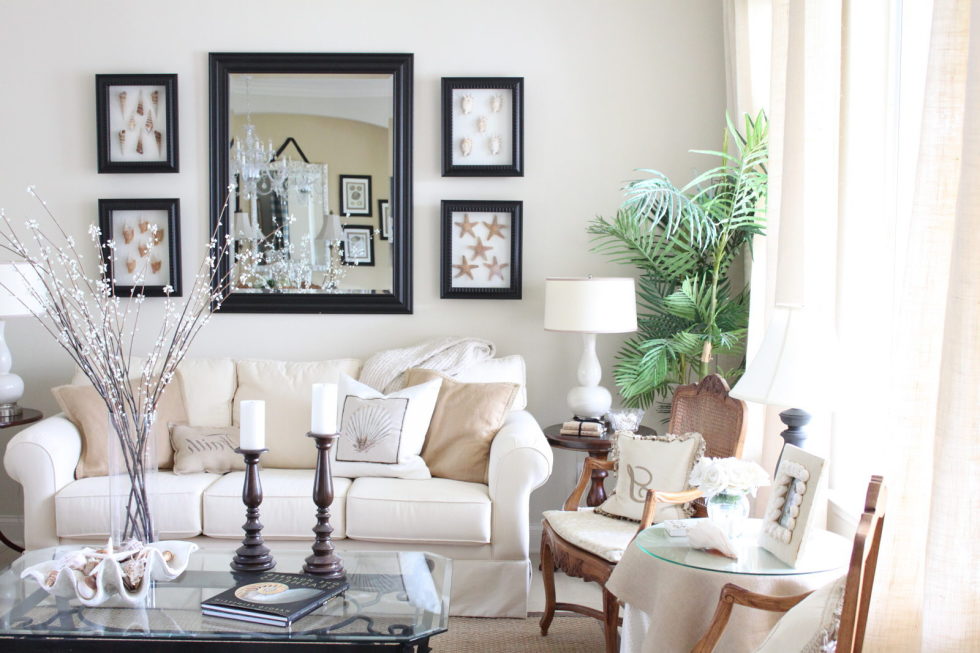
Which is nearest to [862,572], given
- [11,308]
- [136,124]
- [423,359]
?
[423,359]

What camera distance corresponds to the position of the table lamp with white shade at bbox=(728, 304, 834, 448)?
2.57m

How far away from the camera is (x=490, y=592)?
3.64 metres

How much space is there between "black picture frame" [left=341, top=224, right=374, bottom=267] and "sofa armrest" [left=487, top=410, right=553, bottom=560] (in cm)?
139

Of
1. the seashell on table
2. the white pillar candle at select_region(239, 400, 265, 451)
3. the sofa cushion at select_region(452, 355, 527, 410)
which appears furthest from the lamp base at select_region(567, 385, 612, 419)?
the seashell on table

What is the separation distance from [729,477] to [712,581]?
0.29 meters

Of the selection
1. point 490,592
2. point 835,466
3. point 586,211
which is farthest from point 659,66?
point 490,592

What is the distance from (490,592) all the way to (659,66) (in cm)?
260

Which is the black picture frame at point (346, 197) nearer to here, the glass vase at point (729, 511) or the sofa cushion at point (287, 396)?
the sofa cushion at point (287, 396)

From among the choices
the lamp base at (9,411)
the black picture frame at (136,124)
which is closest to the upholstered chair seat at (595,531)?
the lamp base at (9,411)

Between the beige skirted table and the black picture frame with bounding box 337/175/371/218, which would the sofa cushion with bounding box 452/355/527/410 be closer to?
the black picture frame with bounding box 337/175/371/218

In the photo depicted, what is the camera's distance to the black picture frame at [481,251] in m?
4.51

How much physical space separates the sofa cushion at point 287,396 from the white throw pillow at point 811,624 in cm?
236

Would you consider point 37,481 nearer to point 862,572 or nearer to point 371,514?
point 371,514

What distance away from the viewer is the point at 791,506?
8.06 ft
